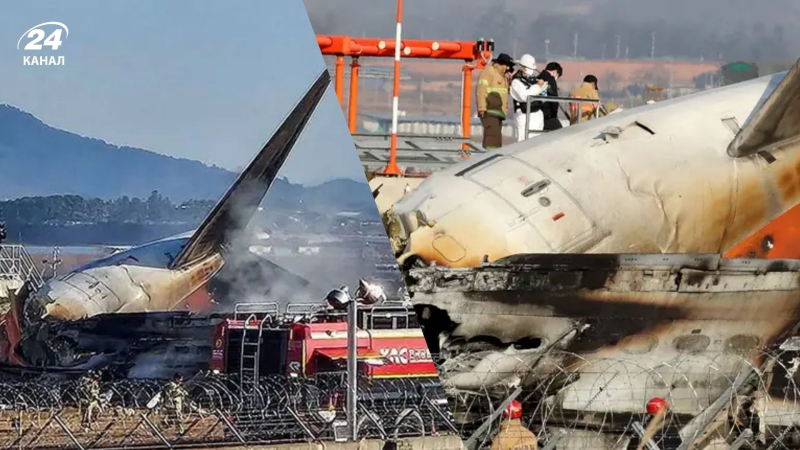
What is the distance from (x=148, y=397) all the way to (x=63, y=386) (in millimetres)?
397

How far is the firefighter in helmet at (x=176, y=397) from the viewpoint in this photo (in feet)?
14.6

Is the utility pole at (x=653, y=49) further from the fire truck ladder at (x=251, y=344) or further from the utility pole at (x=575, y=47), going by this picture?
the fire truck ladder at (x=251, y=344)

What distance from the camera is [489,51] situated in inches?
103

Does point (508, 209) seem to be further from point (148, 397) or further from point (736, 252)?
point (148, 397)

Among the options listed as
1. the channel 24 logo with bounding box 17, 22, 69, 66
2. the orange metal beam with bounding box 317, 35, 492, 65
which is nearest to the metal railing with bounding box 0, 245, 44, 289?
the channel 24 logo with bounding box 17, 22, 69, 66

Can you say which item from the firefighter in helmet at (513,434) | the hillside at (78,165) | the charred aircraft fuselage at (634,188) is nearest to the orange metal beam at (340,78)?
the charred aircraft fuselage at (634,188)

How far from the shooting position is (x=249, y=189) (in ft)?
12.7

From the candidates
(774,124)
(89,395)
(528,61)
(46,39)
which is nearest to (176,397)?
(89,395)

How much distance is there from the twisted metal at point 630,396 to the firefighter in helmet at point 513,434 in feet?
0.06

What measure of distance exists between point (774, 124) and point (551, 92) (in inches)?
19.2

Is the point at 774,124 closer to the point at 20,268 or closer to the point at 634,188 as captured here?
the point at 634,188

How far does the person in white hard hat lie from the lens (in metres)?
2.69

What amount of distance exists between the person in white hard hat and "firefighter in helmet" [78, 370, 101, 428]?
7.67 feet

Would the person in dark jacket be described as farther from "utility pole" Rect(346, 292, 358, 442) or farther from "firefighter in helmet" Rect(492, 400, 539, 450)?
"utility pole" Rect(346, 292, 358, 442)
